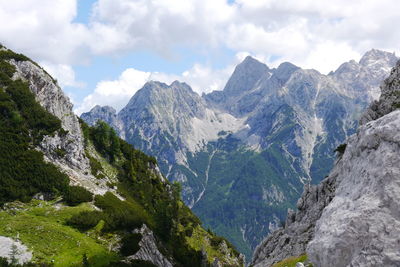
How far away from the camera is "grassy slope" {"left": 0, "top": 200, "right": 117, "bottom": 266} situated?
49.5 m

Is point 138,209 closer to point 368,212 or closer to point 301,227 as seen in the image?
point 301,227

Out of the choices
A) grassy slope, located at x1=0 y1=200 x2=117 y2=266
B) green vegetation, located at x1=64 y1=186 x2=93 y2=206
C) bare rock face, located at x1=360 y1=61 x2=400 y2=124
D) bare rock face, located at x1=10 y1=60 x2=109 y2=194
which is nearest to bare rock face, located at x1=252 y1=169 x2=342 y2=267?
bare rock face, located at x1=360 y1=61 x2=400 y2=124

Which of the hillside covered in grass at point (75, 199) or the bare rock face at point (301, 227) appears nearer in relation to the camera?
the hillside covered in grass at point (75, 199)

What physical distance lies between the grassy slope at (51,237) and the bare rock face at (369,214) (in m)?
34.9

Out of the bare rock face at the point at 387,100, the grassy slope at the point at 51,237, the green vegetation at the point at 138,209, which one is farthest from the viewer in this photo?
the green vegetation at the point at 138,209

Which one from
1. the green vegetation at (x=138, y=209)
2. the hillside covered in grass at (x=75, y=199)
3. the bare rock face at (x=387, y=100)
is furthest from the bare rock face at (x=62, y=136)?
the bare rock face at (x=387, y=100)

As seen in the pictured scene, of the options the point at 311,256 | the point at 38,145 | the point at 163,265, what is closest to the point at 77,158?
the point at 38,145

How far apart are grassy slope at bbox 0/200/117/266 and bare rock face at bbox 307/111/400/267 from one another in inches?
1376

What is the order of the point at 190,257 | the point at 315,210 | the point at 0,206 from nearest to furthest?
the point at 0,206 < the point at 315,210 < the point at 190,257

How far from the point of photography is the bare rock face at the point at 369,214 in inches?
890

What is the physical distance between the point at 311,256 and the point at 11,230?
43587 mm

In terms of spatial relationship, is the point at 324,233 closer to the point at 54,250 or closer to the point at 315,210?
the point at 54,250

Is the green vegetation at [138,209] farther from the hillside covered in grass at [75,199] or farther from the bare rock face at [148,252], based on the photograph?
the bare rock face at [148,252]

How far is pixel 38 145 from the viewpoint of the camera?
262ft
